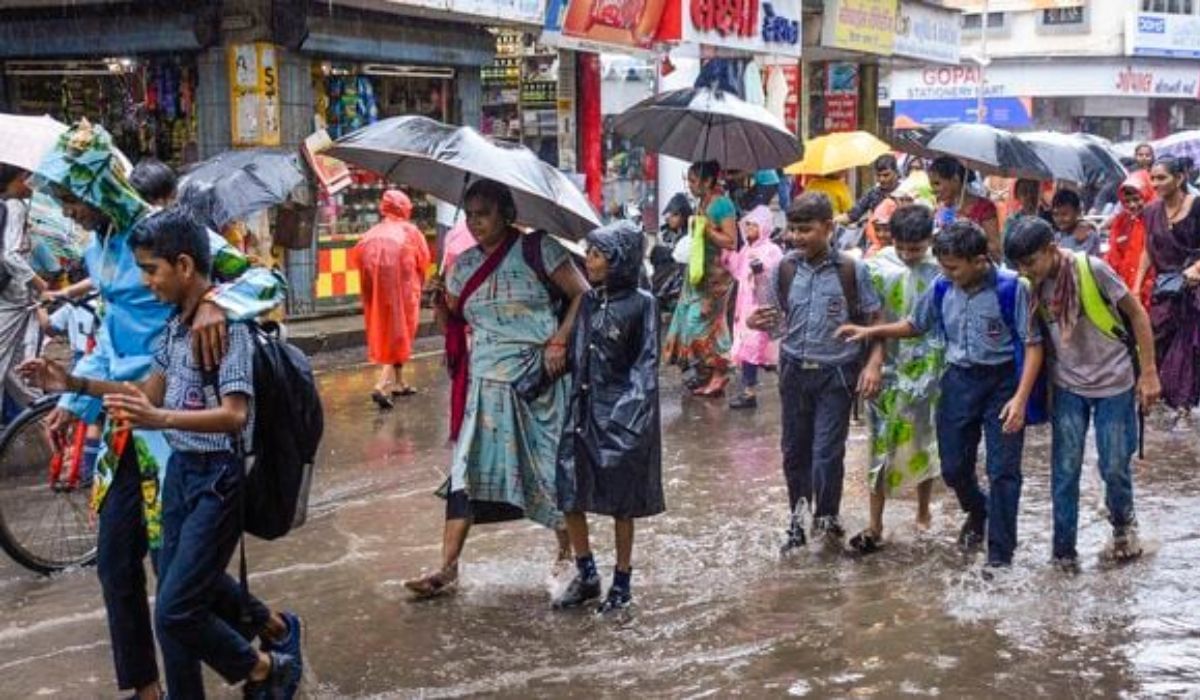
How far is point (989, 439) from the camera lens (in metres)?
6.05

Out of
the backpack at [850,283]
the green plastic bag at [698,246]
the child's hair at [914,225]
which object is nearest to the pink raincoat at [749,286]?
the green plastic bag at [698,246]

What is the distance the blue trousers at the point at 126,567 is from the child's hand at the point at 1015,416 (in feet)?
11.3

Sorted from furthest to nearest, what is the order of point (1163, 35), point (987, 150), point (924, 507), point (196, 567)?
1. point (1163, 35)
2. point (987, 150)
3. point (924, 507)
4. point (196, 567)

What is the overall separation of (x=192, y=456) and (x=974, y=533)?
3.86 m

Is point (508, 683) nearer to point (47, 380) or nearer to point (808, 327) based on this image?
point (47, 380)

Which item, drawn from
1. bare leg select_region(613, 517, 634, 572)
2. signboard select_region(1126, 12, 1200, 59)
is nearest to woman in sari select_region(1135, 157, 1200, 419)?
bare leg select_region(613, 517, 634, 572)

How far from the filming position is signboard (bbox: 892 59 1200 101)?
38531 millimetres

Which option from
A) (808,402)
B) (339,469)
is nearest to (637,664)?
(808,402)

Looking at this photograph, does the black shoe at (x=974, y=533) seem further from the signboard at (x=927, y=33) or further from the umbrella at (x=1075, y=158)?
the signboard at (x=927, y=33)

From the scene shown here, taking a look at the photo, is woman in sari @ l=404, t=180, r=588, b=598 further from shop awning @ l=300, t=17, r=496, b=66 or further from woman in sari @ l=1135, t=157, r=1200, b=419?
shop awning @ l=300, t=17, r=496, b=66

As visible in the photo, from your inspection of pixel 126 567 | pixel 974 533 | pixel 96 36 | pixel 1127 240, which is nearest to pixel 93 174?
pixel 126 567

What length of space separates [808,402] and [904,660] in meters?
1.62

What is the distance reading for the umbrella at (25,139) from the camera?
7461mm

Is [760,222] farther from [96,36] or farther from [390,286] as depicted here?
[96,36]
